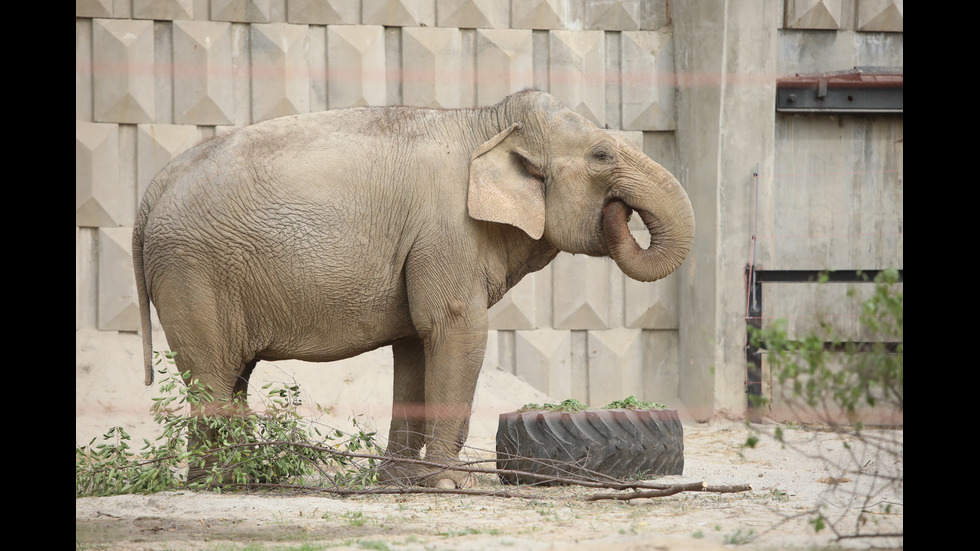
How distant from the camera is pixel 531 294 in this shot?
10.4m

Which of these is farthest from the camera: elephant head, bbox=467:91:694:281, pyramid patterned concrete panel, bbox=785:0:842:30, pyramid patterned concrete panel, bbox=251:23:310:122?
pyramid patterned concrete panel, bbox=785:0:842:30

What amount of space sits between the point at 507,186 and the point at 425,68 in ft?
13.5

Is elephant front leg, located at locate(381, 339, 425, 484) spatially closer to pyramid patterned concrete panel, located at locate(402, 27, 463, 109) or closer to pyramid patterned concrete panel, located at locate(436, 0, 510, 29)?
pyramid patterned concrete panel, located at locate(402, 27, 463, 109)

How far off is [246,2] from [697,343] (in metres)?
5.19

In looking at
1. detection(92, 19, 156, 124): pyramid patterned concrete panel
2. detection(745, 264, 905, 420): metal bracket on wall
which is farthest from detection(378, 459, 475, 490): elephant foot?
detection(92, 19, 156, 124): pyramid patterned concrete panel

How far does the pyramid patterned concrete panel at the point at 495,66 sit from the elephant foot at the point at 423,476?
468 centimetres

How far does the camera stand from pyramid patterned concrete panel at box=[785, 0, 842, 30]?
10.5m

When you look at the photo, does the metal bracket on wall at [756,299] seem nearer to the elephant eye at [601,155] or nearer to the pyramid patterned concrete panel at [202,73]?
the elephant eye at [601,155]

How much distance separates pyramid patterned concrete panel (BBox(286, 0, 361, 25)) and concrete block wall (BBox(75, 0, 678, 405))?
13 mm

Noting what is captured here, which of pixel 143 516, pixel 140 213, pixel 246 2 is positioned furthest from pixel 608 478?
pixel 246 2

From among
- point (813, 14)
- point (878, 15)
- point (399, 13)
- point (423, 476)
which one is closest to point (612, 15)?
point (813, 14)

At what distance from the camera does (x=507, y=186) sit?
645 cm

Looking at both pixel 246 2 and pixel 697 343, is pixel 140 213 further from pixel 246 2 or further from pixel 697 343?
pixel 697 343

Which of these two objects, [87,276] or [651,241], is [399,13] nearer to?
[87,276]
